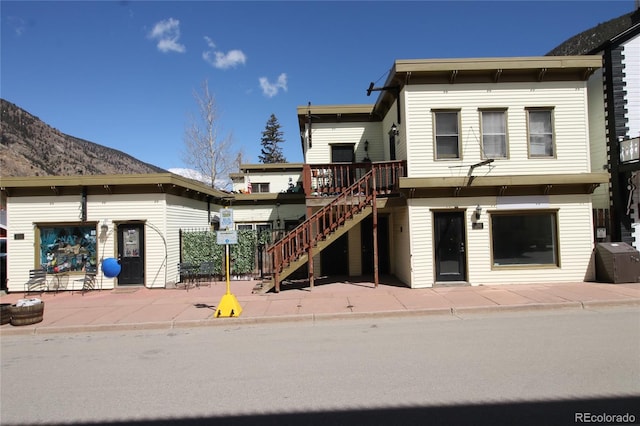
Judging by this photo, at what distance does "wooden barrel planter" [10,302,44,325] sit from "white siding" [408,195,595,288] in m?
9.63

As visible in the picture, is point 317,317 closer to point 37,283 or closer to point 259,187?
point 37,283

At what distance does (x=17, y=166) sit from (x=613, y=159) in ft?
218

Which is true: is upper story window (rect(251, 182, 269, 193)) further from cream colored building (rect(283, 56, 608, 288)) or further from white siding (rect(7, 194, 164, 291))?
cream colored building (rect(283, 56, 608, 288))

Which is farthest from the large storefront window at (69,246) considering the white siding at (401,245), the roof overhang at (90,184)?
the white siding at (401,245)

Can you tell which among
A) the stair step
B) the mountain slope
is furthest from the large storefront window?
the mountain slope

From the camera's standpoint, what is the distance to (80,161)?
230 feet

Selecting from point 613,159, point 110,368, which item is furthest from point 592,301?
point 110,368

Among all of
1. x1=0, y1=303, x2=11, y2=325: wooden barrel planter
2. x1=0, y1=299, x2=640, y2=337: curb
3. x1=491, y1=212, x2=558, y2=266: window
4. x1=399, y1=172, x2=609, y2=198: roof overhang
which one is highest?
x1=399, y1=172, x2=609, y2=198: roof overhang

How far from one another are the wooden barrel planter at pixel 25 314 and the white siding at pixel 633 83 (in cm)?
1712

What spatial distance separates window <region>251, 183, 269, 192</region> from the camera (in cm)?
2391

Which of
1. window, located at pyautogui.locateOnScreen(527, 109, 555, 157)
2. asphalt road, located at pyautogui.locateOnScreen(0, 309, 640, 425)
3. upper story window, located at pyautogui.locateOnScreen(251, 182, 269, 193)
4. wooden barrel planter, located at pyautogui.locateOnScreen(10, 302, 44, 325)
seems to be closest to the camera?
asphalt road, located at pyautogui.locateOnScreen(0, 309, 640, 425)

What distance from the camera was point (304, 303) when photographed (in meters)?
9.47

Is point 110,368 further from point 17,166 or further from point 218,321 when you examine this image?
point 17,166

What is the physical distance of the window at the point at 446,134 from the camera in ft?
36.9
